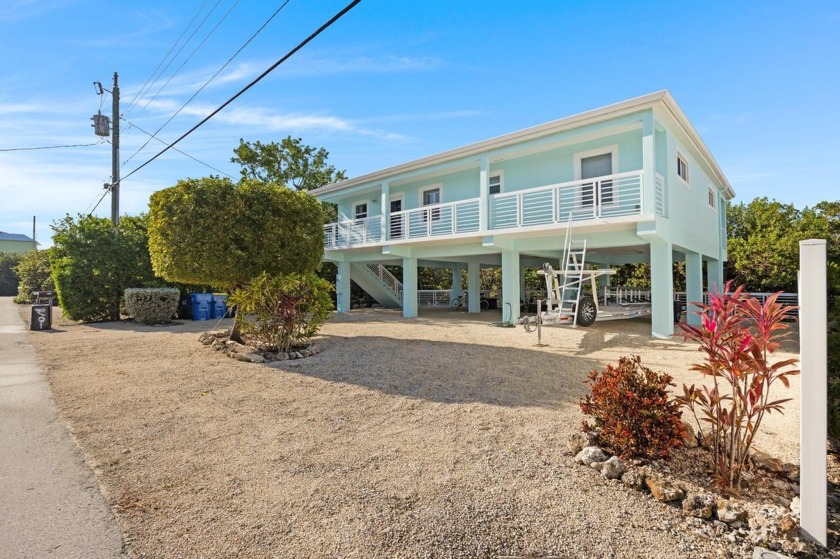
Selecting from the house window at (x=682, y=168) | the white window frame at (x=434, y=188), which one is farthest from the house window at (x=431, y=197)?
the house window at (x=682, y=168)

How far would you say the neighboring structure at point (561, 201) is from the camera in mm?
11560

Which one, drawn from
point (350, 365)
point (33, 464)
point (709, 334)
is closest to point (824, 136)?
point (709, 334)

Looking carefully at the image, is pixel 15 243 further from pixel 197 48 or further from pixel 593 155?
pixel 593 155

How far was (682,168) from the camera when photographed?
14.1 m

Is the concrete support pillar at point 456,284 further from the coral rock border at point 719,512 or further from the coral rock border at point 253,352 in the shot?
the coral rock border at point 719,512

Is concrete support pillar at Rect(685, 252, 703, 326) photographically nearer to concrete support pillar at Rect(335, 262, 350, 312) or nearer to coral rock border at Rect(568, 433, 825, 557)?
coral rock border at Rect(568, 433, 825, 557)

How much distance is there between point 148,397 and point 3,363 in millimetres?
5222

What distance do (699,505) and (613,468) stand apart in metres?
0.62

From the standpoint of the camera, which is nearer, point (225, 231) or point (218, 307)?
point (225, 231)

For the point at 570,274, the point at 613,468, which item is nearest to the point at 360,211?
the point at 570,274

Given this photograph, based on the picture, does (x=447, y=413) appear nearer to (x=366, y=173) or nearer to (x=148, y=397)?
(x=148, y=397)

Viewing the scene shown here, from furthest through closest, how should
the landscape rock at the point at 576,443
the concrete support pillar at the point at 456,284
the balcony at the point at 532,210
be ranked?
the concrete support pillar at the point at 456,284 < the balcony at the point at 532,210 < the landscape rock at the point at 576,443

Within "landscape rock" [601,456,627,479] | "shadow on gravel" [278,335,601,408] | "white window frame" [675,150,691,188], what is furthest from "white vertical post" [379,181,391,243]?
"landscape rock" [601,456,627,479]

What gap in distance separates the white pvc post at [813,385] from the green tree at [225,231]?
378 inches
